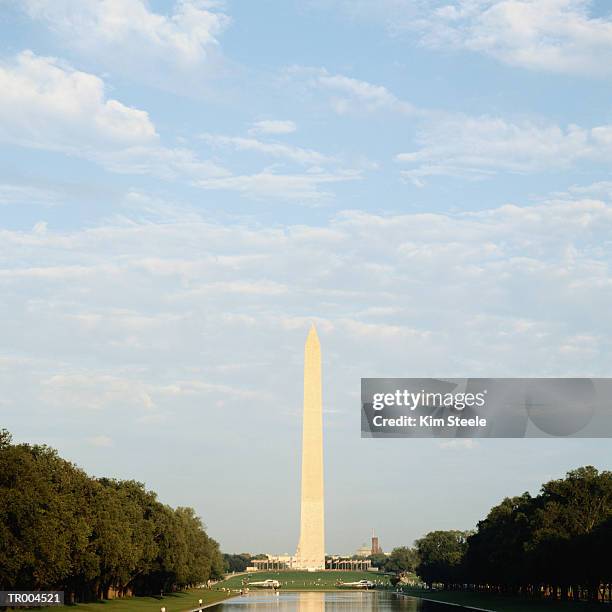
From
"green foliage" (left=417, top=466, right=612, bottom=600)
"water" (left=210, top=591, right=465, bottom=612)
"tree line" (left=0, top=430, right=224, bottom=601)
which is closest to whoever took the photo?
"tree line" (left=0, top=430, right=224, bottom=601)

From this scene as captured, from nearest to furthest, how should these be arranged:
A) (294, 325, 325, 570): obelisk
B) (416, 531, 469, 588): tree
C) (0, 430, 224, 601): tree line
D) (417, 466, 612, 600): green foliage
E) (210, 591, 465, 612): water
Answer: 1. (0, 430, 224, 601): tree line
2. (417, 466, 612, 600): green foliage
3. (210, 591, 465, 612): water
4. (294, 325, 325, 570): obelisk
5. (416, 531, 469, 588): tree

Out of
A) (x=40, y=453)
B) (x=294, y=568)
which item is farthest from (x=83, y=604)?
(x=294, y=568)

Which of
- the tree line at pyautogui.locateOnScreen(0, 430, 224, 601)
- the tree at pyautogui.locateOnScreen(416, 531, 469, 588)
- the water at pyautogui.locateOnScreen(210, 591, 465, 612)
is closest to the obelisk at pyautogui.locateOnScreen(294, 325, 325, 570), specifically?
the tree at pyautogui.locateOnScreen(416, 531, 469, 588)

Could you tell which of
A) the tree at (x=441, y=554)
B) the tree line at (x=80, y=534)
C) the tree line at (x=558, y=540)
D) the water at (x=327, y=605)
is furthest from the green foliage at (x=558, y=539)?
the tree at (x=441, y=554)

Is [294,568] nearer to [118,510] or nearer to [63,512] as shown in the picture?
[118,510]

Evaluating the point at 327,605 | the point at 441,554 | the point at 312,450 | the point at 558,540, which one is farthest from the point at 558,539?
the point at 441,554

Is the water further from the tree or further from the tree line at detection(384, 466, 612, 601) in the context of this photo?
the tree

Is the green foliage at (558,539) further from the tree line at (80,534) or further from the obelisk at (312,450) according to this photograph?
the obelisk at (312,450)
